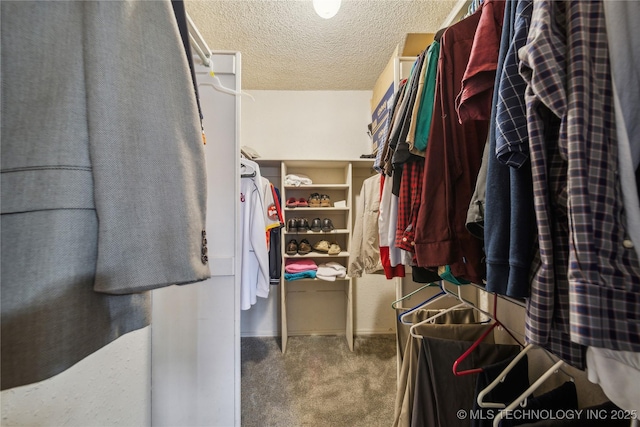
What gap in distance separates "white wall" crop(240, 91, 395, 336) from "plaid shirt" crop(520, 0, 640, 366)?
1920 mm

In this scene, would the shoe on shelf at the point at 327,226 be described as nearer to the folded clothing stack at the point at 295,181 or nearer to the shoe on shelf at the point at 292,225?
the shoe on shelf at the point at 292,225

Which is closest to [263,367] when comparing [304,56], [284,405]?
[284,405]

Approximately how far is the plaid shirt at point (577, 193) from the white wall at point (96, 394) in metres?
1.01

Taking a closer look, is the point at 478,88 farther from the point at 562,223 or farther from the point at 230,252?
the point at 230,252

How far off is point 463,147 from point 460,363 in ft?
2.24

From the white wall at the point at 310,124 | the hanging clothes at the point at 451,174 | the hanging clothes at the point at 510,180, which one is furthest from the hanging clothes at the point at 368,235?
the hanging clothes at the point at 510,180

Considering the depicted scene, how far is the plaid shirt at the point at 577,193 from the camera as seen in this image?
295 mm

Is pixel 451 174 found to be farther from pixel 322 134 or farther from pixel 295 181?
pixel 322 134

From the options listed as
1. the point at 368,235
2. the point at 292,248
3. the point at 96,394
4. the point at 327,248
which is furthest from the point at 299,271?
the point at 96,394

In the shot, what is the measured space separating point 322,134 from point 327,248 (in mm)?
1118

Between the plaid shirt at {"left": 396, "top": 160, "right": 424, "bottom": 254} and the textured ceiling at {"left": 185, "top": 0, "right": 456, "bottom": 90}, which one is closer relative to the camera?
the plaid shirt at {"left": 396, "top": 160, "right": 424, "bottom": 254}

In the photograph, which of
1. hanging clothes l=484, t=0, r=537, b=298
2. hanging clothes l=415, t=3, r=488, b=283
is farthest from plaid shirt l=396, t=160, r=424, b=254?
hanging clothes l=484, t=0, r=537, b=298

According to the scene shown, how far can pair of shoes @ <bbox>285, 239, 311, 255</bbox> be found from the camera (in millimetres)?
2008

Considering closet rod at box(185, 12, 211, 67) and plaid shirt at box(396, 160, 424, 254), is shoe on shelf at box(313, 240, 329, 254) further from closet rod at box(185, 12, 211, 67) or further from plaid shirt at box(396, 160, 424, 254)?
closet rod at box(185, 12, 211, 67)
